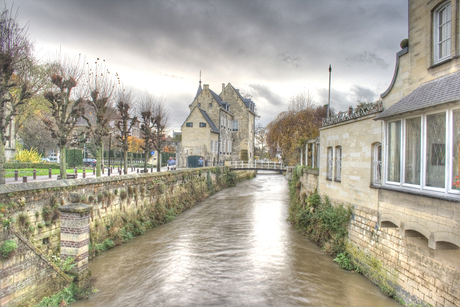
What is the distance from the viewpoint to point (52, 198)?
7605 millimetres

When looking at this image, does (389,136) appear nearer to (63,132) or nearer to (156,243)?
(156,243)

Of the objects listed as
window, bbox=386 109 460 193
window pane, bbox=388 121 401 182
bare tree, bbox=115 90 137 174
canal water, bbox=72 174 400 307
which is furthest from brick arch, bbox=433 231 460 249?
bare tree, bbox=115 90 137 174

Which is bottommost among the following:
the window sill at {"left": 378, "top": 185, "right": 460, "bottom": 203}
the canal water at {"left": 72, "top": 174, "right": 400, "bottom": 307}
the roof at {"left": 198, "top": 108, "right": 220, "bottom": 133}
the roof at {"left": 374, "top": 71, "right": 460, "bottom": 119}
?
the canal water at {"left": 72, "top": 174, "right": 400, "bottom": 307}

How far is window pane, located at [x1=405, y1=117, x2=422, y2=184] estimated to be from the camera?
5.80m

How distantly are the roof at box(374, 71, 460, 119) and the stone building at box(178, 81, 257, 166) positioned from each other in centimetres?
2897

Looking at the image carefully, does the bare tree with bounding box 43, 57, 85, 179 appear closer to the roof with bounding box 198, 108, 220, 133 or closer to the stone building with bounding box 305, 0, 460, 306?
the stone building with bounding box 305, 0, 460, 306

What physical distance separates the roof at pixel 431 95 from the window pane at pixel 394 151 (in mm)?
378

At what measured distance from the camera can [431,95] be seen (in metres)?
5.46

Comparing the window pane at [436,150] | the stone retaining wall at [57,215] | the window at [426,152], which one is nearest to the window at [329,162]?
the window at [426,152]

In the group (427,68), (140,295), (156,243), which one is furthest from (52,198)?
(427,68)

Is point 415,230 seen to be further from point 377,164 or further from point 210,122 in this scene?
point 210,122

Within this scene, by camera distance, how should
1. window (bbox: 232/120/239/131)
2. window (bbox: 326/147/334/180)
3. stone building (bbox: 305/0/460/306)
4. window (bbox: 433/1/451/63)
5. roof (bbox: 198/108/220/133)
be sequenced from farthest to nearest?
window (bbox: 232/120/239/131) < roof (bbox: 198/108/220/133) < window (bbox: 326/147/334/180) < window (bbox: 433/1/451/63) < stone building (bbox: 305/0/460/306)

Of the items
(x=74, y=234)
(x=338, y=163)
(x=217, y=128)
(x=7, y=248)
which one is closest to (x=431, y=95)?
(x=338, y=163)

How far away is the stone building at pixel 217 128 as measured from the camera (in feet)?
115
